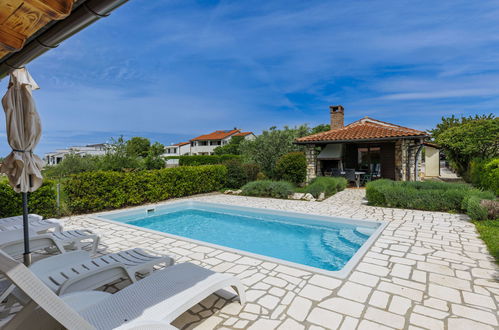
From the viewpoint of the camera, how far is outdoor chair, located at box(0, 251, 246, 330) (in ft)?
4.97

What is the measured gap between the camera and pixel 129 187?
10562 millimetres

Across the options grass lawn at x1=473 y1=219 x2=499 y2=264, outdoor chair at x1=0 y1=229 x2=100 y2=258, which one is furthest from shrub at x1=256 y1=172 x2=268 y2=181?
outdoor chair at x1=0 y1=229 x2=100 y2=258

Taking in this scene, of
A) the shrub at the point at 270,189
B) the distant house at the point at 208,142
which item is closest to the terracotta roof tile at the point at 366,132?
the shrub at the point at 270,189

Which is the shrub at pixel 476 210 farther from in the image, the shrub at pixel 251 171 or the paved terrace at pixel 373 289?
the shrub at pixel 251 171

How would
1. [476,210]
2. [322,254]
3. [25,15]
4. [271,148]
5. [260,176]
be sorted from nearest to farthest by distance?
1. [25,15]
2. [322,254]
3. [476,210]
4. [260,176]
5. [271,148]

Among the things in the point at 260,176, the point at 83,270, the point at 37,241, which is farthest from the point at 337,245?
the point at 260,176

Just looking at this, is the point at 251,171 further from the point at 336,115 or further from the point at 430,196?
the point at 430,196

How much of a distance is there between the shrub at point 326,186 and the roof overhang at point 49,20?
11.1 metres

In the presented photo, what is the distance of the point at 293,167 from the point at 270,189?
2.90m

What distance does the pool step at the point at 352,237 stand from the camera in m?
6.61

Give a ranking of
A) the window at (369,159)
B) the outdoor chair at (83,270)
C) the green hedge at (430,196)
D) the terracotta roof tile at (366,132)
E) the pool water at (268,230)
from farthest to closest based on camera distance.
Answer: the window at (369,159) → the terracotta roof tile at (366,132) → the green hedge at (430,196) → the pool water at (268,230) → the outdoor chair at (83,270)

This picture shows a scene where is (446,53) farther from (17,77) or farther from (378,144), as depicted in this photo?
(17,77)

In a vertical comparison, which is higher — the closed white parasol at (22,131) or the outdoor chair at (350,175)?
the closed white parasol at (22,131)

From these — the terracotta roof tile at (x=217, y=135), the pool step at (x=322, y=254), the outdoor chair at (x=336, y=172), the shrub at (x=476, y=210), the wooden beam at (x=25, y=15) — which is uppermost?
the terracotta roof tile at (x=217, y=135)
